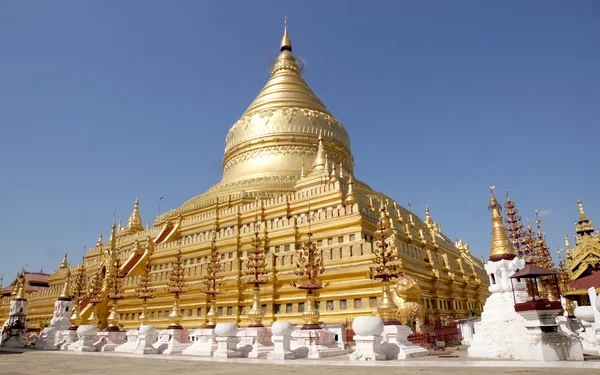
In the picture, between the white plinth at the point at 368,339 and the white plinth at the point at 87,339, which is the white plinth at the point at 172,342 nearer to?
the white plinth at the point at 87,339

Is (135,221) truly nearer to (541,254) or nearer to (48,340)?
(48,340)

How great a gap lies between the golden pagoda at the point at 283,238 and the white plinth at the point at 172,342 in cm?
304

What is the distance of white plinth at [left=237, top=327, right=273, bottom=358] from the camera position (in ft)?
51.1

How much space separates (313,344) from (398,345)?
283 centimetres

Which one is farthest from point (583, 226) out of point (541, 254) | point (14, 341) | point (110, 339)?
point (14, 341)

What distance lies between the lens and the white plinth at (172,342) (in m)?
18.6

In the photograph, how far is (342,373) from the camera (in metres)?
9.28

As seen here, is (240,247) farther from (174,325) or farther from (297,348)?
(297,348)

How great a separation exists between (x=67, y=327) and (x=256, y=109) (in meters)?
24.9

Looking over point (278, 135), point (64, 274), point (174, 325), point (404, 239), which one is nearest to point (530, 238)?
point (404, 239)

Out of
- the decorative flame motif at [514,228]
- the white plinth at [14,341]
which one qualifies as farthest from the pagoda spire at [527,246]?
the white plinth at [14,341]

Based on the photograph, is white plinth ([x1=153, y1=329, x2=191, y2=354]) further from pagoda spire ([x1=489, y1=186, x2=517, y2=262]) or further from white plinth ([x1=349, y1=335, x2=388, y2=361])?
pagoda spire ([x1=489, y1=186, x2=517, y2=262])

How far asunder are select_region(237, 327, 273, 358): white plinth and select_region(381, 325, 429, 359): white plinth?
453cm

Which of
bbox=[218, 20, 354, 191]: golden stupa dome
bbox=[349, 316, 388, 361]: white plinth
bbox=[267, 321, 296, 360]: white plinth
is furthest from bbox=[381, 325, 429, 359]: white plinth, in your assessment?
bbox=[218, 20, 354, 191]: golden stupa dome
